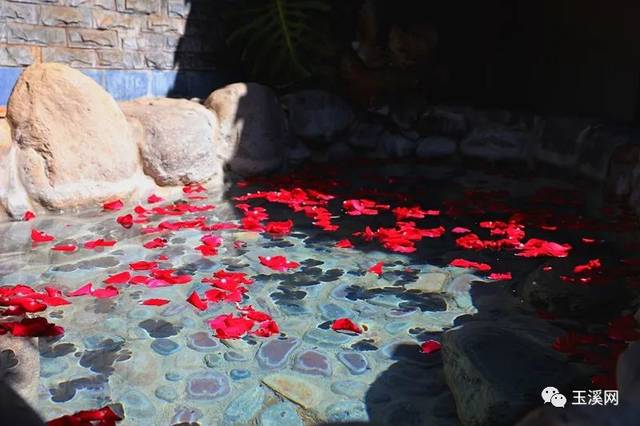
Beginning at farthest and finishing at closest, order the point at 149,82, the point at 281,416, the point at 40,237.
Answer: the point at 149,82
the point at 40,237
the point at 281,416

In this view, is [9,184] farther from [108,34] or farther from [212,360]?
[212,360]

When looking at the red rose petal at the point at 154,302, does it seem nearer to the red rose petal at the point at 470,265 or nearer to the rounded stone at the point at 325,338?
the rounded stone at the point at 325,338

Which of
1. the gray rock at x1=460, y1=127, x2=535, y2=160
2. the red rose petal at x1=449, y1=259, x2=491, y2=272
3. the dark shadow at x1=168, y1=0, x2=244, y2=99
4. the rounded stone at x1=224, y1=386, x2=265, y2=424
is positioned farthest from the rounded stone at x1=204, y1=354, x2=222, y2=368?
the dark shadow at x1=168, y1=0, x2=244, y2=99

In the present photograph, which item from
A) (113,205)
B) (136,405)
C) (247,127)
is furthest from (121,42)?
(136,405)

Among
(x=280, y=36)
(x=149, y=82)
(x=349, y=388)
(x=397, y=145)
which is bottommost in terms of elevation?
(x=349, y=388)

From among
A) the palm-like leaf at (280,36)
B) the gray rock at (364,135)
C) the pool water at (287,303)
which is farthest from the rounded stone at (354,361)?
the palm-like leaf at (280,36)

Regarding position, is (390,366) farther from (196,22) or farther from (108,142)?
(196,22)

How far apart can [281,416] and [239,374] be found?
0.35 m

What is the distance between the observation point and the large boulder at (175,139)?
545 centimetres

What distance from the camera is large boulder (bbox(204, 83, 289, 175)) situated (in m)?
6.11

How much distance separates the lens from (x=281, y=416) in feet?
7.67

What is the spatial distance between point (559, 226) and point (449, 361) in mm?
2649

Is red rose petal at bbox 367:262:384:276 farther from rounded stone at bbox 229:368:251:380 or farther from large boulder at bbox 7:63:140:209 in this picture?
large boulder at bbox 7:63:140:209

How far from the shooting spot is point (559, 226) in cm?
466
